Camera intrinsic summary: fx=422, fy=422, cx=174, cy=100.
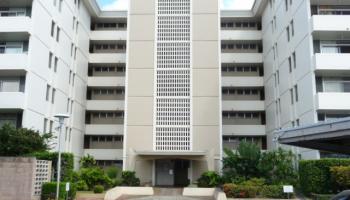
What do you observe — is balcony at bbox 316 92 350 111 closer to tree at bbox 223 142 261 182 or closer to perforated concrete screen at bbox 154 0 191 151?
tree at bbox 223 142 261 182

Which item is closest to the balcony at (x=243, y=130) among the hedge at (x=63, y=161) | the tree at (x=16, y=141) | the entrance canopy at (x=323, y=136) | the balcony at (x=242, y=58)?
the balcony at (x=242, y=58)

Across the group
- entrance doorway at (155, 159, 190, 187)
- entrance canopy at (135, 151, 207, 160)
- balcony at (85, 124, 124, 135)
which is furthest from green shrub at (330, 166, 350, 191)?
balcony at (85, 124, 124, 135)

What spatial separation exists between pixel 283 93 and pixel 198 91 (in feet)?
24.9

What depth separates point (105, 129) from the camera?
43531 mm

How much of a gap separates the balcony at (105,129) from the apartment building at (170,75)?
4.1 inches

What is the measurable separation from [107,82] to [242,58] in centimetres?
1465

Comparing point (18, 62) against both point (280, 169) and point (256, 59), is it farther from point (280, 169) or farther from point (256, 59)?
point (256, 59)

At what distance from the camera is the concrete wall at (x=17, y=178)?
21.2m

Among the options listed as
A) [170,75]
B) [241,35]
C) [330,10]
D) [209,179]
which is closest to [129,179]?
[209,179]

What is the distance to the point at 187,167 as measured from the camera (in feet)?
→ 128

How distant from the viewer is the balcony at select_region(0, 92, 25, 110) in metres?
29.7

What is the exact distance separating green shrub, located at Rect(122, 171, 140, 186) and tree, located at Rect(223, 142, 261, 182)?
7717 mm

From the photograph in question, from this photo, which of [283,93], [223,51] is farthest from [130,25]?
[283,93]

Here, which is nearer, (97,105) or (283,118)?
(283,118)
